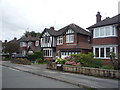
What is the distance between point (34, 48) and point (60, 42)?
11565 mm

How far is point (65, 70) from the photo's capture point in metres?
16.2

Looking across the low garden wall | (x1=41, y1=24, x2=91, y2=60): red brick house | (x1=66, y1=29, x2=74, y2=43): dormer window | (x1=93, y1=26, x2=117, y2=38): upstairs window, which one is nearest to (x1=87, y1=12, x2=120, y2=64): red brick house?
(x1=93, y1=26, x2=117, y2=38): upstairs window

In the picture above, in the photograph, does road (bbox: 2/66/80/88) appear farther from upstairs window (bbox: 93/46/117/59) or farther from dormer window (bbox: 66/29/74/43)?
dormer window (bbox: 66/29/74/43)

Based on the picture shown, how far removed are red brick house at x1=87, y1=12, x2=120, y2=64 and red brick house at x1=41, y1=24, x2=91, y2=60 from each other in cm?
500

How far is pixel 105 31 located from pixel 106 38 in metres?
1.02

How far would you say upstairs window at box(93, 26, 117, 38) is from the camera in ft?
64.4

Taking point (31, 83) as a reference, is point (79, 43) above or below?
above

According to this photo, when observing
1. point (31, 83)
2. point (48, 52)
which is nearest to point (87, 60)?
point (31, 83)

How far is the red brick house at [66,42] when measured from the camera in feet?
90.3

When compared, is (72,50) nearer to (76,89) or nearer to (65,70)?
(65,70)

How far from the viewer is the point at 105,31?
20375 mm

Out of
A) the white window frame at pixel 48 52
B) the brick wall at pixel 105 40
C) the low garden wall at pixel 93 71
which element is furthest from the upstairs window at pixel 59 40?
the low garden wall at pixel 93 71

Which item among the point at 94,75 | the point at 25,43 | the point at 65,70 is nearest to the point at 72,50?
the point at 65,70

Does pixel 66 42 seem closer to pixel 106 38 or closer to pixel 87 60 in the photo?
pixel 106 38
